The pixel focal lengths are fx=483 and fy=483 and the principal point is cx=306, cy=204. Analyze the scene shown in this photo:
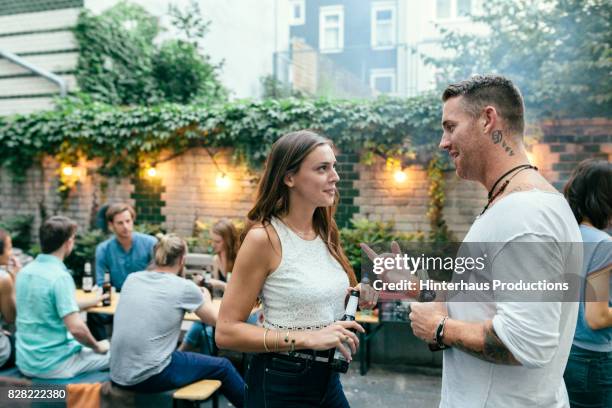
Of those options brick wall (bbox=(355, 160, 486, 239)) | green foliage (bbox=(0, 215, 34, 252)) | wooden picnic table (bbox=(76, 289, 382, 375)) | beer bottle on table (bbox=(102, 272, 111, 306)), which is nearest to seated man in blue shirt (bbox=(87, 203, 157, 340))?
beer bottle on table (bbox=(102, 272, 111, 306))

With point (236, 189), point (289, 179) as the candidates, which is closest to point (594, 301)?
point (289, 179)

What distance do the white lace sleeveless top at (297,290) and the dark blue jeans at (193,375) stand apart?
1.65 meters

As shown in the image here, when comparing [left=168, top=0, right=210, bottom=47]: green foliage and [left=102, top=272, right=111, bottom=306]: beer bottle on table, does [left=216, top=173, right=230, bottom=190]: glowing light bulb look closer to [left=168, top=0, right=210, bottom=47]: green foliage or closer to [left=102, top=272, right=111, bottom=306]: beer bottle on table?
[left=102, top=272, right=111, bottom=306]: beer bottle on table

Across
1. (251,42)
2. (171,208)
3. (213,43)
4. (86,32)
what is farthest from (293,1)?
(171,208)

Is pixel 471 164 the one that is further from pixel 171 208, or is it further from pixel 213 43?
pixel 213 43

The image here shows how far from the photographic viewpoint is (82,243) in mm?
7414

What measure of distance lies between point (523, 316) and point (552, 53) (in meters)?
6.02

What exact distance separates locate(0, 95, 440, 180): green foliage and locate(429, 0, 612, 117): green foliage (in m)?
1.20

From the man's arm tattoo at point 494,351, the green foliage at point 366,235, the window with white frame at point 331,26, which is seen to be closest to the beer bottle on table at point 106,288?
the green foliage at point 366,235

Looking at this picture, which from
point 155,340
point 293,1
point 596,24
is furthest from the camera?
point 293,1

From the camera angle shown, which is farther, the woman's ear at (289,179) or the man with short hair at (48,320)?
the man with short hair at (48,320)

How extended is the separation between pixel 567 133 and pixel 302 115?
11.4 feet

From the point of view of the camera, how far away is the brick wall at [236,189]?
6.14m

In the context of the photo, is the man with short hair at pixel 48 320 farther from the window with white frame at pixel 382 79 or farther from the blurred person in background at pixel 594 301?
the window with white frame at pixel 382 79
